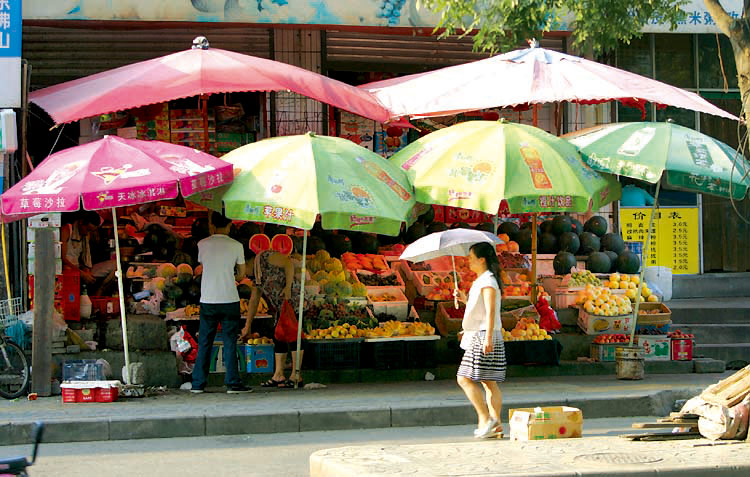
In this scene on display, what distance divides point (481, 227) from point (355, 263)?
7.68ft

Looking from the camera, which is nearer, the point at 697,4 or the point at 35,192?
the point at 35,192

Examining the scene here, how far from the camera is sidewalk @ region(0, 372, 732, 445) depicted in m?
10.3

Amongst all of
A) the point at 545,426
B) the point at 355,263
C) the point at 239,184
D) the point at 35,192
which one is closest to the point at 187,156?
the point at 239,184

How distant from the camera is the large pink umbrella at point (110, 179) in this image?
10.9 m

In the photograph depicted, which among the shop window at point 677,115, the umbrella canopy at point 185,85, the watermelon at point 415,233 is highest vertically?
the shop window at point 677,115

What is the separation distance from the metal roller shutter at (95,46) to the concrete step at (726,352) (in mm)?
7803

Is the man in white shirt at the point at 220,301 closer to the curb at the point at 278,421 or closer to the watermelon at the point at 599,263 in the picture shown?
the curb at the point at 278,421

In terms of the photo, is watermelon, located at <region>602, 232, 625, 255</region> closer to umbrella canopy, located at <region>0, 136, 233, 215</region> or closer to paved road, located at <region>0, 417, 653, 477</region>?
paved road, located at <region>0, 417, 653, 477</region>

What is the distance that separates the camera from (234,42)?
16.5 m

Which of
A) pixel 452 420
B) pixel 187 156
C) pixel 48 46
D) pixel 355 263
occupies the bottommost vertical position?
pixel 452 420

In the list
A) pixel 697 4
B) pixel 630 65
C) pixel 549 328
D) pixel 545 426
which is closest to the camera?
pixel 545 426

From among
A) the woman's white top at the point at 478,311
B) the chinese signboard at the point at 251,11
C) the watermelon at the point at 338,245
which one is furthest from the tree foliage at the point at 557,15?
the woman's white top at the point at 478,311

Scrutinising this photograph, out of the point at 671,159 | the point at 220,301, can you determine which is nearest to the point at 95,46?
the point at 220,301

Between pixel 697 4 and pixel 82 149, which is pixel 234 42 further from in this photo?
pixel 697 4
